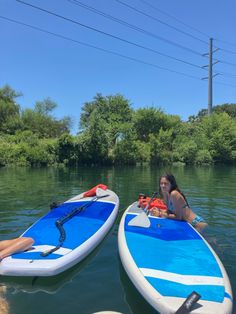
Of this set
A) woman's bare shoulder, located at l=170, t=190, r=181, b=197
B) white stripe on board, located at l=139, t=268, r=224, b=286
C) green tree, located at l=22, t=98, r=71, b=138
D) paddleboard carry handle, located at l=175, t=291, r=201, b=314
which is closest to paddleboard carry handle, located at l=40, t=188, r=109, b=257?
white stripe on board, located at l=139, t=268, r=224, b=286

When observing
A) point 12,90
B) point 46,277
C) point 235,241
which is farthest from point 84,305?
point 12,90

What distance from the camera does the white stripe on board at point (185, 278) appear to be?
4.37 m

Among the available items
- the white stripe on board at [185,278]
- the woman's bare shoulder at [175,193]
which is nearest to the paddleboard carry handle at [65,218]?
the white stripe on board at [185,278]

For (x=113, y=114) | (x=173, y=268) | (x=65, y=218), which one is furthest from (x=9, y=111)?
(x=173, y=268)

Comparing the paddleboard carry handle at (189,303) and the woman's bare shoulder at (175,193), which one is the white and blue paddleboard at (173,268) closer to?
the paddleboard carry handle at (189,303)

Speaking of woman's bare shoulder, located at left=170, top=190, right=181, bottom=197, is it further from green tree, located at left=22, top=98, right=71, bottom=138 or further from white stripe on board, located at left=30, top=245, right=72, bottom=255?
green tree, located at left=22, top=98, right=71, bottom=138

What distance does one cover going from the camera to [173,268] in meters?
4.78

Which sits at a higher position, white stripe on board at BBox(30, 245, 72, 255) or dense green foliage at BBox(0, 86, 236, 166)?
dense green foliage at BBox(0, 86, 236, 166)

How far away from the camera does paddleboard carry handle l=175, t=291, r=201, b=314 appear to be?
3645 millimetres

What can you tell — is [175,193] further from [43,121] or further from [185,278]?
[43,121]

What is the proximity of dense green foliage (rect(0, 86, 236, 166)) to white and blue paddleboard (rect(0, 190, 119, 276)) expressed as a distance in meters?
28.7

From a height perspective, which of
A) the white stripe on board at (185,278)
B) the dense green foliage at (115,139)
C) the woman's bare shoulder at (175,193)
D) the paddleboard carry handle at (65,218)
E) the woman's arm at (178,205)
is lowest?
the white stripe on board at (185,278)

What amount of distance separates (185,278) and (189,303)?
2.55 ft

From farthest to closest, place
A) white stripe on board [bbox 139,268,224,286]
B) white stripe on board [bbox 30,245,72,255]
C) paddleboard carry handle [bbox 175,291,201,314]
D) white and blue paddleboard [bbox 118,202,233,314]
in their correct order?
1. white stripe on board [bbox 30,245,72,255]
2. white stripe on board [bbox 139,268,224,286]
3. white and blue paddleboard [bbox 118,202,233,314]
4. paddleboard carry handle [bbox 175,291,201,314]
